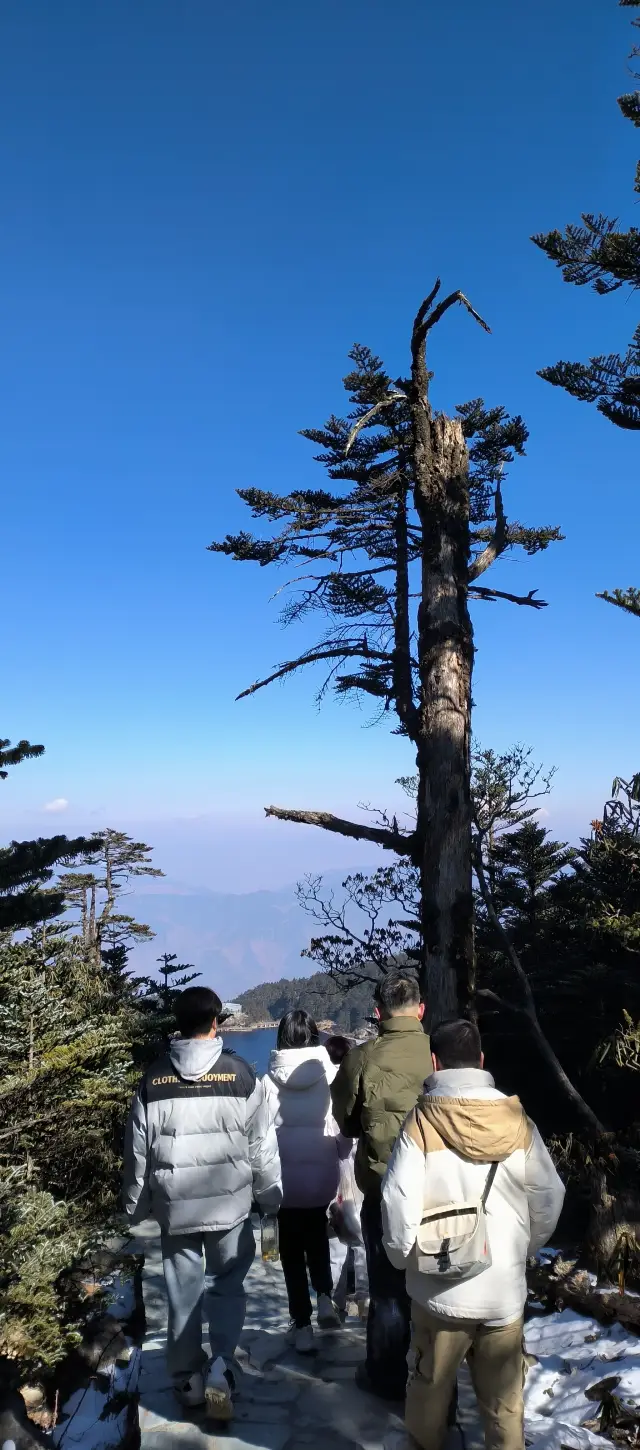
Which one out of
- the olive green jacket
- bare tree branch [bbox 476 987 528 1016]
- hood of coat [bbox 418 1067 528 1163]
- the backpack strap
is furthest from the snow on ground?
bare tree branch [bbox 476 987 528 1016]

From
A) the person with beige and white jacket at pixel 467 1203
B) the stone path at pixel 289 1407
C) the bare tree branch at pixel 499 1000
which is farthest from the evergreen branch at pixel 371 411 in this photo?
the stone path at pixel 289 1407

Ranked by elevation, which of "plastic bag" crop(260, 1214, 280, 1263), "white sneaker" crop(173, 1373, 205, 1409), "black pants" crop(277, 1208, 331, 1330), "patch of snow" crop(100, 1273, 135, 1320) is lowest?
"plastic bag" crop(260, 1214, 280, 1263)

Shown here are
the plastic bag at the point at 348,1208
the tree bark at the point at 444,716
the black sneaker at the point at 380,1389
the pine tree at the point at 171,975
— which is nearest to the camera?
the black sneaker at the point at 380,1389

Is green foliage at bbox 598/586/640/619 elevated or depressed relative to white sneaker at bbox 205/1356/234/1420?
elevated

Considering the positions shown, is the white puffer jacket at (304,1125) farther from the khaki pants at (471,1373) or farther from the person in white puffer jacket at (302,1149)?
the khaki pants at (471,1373)

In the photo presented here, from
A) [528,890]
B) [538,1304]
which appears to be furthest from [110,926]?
[538,1304]

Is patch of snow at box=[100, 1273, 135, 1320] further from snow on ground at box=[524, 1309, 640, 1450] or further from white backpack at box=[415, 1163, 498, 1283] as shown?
white backpack at box=[415, 1163, 498, 1283]

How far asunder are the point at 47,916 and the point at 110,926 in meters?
10.9

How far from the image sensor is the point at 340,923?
1339 centimetres

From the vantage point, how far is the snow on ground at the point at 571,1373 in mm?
3166

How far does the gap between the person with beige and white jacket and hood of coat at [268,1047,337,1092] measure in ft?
4.99

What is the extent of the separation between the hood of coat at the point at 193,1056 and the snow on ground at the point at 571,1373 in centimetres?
184

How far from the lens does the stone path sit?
122 inches

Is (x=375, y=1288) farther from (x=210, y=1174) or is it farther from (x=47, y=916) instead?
(x=47, y=916)
